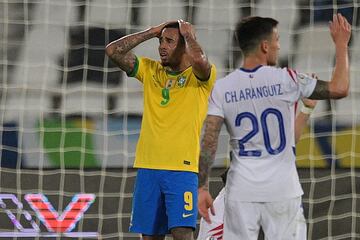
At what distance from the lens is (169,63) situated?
502 centimetres

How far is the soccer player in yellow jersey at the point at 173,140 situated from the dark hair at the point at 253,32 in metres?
0.85

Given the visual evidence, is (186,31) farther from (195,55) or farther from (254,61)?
(254,61)

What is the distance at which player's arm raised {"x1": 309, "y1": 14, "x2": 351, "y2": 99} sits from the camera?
12.5ft

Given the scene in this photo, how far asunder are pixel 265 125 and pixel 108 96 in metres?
4.08

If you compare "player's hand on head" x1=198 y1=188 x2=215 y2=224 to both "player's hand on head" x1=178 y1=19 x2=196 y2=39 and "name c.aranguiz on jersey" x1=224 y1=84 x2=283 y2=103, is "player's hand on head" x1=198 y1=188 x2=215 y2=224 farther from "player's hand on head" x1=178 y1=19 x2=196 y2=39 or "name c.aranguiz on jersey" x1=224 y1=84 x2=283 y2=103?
"player's hand on head" x1=178 y1=19 x2=196 y2=39

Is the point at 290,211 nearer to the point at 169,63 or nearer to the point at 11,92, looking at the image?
the point at 169,63

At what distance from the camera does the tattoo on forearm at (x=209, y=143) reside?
3.97 meters

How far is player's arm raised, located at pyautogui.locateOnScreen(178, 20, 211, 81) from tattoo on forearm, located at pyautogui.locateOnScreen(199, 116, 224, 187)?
88 centimetres

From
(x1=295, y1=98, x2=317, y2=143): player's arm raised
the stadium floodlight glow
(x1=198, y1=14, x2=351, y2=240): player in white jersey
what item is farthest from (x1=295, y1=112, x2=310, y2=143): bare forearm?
the stadium floodlight glow

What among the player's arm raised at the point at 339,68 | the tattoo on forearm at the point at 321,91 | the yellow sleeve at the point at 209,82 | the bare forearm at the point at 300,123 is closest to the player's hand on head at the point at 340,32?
the player's arm raised at the point at 339,68

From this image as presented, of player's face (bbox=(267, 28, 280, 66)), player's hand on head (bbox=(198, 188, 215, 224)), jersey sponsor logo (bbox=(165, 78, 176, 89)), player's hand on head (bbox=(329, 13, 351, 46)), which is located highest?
player's hand on head (bbox=(329, 13, 351, 46))

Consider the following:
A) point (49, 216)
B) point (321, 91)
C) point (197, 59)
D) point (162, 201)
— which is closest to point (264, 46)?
point (321, 91)

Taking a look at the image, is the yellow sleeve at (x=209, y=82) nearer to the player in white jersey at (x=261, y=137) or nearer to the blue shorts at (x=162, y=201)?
the blue shorts at (x=162, y=201)

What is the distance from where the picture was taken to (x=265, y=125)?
3922 millimetres
